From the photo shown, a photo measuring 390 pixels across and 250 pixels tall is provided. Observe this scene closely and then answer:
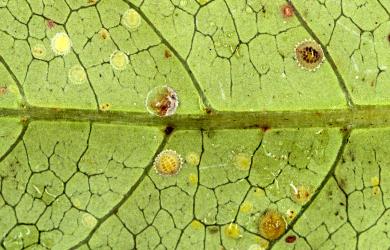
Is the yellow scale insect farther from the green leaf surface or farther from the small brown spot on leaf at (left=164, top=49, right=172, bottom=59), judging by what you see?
the small brown spot on leaf at (left=164, top=49, right=172, bottom=59)

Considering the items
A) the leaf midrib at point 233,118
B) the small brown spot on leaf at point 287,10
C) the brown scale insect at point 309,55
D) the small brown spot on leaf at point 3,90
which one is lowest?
the leaf midrib at point 233,118

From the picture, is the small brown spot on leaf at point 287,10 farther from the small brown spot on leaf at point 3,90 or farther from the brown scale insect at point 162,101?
the small brown spot on leaf at point 3,90

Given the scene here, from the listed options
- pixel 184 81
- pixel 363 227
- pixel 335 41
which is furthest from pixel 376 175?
pixel 184 81

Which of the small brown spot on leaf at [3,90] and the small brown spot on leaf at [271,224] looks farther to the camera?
the small brown spot on leaf at [271,224]

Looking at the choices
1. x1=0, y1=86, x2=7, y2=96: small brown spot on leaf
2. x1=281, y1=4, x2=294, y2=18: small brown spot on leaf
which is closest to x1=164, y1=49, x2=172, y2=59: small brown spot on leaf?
x1=281, y1=4, x2=294, y2=18: small brown spot on leaf

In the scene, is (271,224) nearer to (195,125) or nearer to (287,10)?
(195,125)

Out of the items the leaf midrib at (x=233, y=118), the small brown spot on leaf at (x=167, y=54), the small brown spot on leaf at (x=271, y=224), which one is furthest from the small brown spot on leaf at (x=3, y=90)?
the small brown spot on leaf at (x=271, y=224)

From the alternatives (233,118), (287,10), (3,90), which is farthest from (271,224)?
(3,90)
